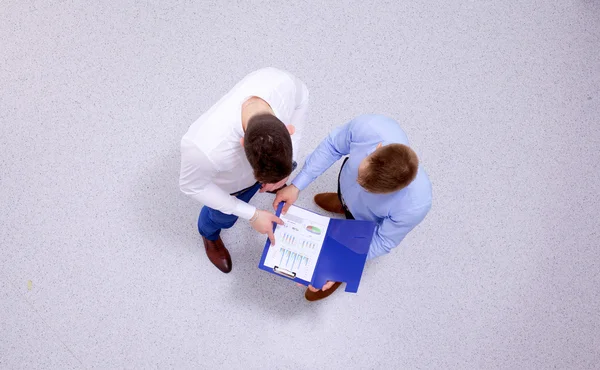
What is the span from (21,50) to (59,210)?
0.92m

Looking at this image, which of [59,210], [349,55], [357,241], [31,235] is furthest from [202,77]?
[357,241]

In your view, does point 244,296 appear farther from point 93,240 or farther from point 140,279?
point 93,240

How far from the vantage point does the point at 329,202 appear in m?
2.05

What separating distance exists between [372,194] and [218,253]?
0.88 meters

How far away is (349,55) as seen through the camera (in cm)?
233

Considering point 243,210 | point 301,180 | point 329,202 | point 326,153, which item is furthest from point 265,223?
point 329,202

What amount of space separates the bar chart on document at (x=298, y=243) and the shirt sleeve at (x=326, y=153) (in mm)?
146

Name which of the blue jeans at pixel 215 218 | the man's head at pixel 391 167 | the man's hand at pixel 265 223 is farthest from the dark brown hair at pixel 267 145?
the blue jeans at pixel 215 218

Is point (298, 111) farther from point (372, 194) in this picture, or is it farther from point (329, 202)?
point (329, 202)

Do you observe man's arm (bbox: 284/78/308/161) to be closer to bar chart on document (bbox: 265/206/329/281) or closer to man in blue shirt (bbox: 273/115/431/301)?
man in blue shirt (bbox: 273/115/431/301)

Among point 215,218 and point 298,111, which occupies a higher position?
point 298,111

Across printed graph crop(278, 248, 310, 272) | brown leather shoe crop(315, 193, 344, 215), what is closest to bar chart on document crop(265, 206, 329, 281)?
printed graph crop(278, 248, 310, 272)

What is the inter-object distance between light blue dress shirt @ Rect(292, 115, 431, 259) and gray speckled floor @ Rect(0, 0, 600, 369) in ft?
1.68

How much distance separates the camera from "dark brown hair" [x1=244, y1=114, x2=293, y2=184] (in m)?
1.09
